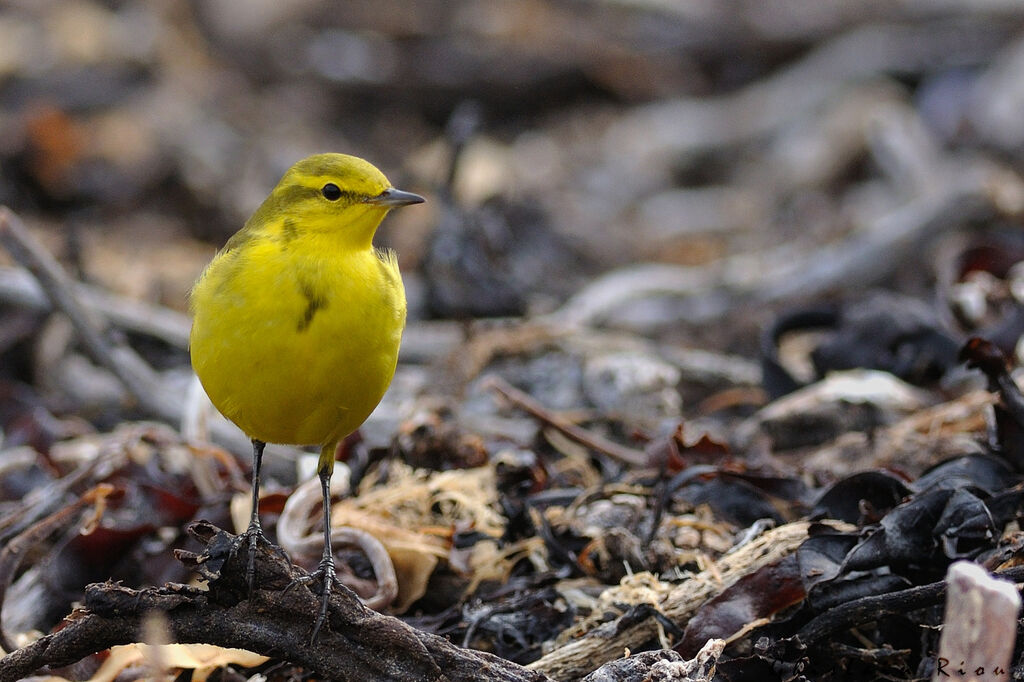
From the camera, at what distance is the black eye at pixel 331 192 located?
11.0 ft

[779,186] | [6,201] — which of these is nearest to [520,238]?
[779,186]

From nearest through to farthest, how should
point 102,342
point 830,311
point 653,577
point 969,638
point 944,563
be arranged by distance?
1. point 969,638
2. point 944,563
3. point 653,577
4. point 102,342
5. point 830,311

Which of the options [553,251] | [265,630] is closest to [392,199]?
[265,630]

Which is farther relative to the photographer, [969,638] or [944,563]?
[944,563]

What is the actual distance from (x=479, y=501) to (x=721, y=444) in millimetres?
842

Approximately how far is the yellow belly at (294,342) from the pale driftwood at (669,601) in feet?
2.77

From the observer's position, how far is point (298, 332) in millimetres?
2926

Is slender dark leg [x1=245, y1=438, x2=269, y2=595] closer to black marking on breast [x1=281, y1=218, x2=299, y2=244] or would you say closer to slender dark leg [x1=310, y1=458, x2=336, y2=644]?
slender dark leg [x1=310, y1=458, x2=336, y2=644]

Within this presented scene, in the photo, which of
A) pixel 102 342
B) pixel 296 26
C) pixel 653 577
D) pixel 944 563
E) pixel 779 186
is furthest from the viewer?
pixel 296 26

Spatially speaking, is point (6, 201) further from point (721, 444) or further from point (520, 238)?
point (721, 444)

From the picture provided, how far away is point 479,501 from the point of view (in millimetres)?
3891

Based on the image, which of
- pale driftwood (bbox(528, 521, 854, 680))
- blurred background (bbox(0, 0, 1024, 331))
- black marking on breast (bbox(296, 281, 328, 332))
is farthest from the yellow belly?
blurred background (bbox(0, 0, 1024, 331))

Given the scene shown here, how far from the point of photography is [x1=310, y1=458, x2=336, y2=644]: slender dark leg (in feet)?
8.59

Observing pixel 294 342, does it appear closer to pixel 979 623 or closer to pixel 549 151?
pixel 979 623
